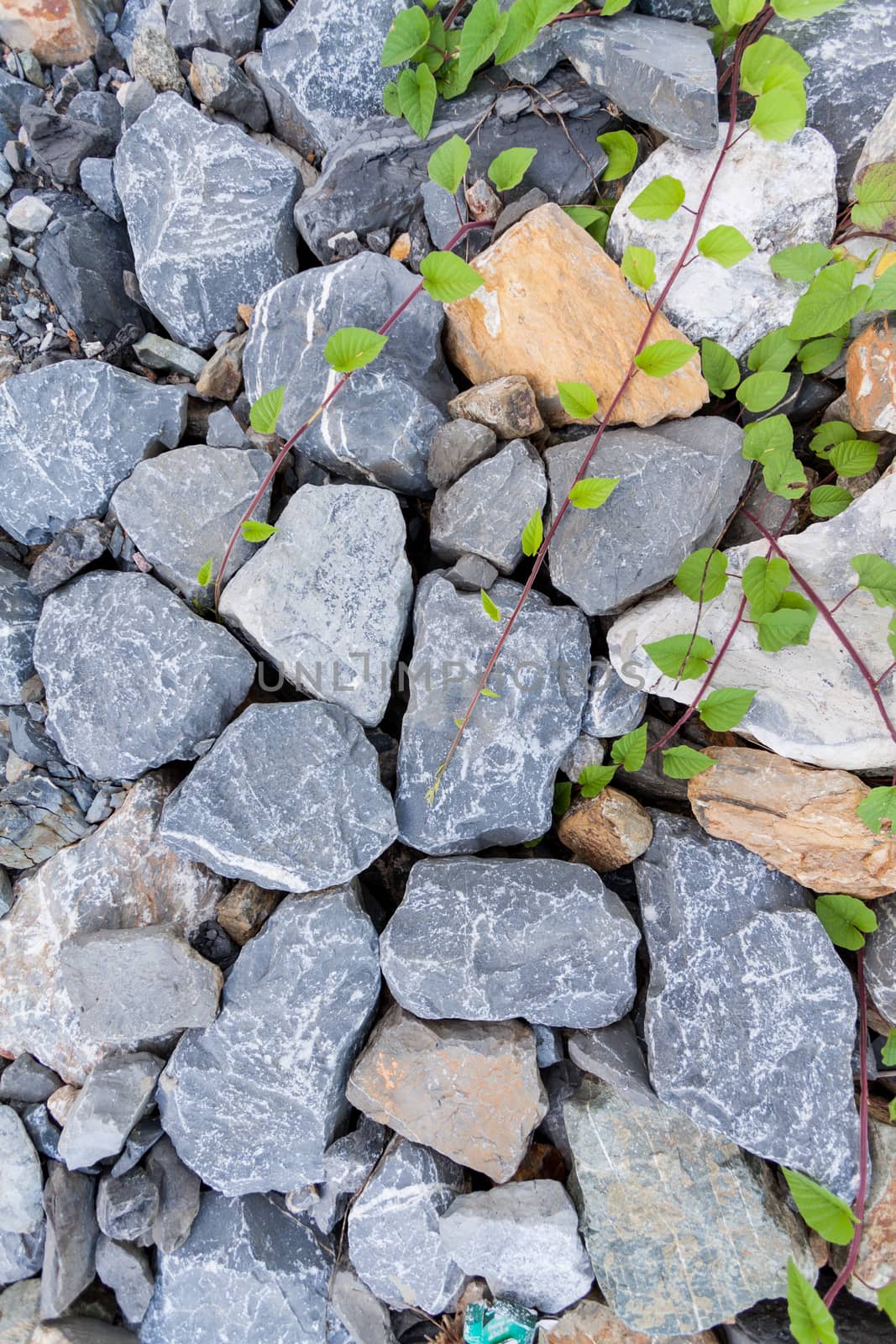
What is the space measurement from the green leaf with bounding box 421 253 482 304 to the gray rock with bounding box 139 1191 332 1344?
2277 millimetres

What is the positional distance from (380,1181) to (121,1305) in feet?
2.53

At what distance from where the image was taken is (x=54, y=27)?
233 centimetres

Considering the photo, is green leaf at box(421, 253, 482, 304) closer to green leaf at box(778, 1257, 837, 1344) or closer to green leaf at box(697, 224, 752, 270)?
green leaf at box(697, 224, 752, 270)

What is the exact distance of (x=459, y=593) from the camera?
2059 millimetres

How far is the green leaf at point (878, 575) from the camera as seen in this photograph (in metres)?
1.79

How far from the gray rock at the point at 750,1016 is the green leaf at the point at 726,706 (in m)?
0.39

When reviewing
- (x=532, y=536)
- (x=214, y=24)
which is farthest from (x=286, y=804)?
(x=214, y=24)

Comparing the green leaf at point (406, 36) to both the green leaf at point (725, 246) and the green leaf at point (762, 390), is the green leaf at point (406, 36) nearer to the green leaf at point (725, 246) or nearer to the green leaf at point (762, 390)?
the green leaf at point (725, 246)

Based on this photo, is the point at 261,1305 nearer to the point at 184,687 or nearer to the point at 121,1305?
the point at 121,1305

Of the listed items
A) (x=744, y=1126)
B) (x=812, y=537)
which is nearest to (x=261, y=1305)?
(x=744, y=1126)

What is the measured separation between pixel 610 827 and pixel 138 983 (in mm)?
1181

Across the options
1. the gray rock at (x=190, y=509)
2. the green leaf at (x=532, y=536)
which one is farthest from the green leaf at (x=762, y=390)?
the gray rock at (x=190, y=509)

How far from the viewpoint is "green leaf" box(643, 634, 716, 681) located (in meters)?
1.80

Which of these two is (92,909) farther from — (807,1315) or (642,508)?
(807,1315)
